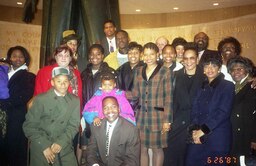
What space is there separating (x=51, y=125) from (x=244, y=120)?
211 centimetres

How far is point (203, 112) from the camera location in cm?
332

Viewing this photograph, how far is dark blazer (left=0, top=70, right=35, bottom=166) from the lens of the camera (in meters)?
3.71

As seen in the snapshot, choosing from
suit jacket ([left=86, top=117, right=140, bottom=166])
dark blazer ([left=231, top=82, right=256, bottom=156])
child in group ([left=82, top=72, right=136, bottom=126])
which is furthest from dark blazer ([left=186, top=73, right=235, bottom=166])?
child in group ([left=82, top=72, right=136, bottom=126])

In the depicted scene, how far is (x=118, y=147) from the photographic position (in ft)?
10.5

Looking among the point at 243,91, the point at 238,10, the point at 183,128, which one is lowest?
the point at 183,128

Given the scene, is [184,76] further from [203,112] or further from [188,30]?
[188,30]

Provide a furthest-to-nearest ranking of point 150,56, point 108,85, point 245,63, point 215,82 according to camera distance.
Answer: point 150,56, point 108,85, point 245,63, point 215,82

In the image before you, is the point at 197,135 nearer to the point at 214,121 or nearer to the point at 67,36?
the point at 214,121

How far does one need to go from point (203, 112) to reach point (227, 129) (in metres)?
0.31

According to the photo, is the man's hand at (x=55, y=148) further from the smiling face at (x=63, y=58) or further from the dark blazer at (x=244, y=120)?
the dark blazer at (x=244, y=120)

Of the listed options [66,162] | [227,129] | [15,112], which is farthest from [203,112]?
[15,112]

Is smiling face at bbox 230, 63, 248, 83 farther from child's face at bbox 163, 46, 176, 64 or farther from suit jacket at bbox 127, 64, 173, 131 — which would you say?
child's face at bbox 163, 46, 176, 64

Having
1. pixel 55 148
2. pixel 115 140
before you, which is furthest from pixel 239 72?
pixel 55 148

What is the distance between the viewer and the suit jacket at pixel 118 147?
125 inches
